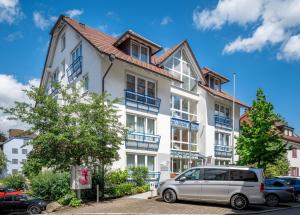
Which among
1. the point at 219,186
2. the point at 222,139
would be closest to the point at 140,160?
the point at 219,186

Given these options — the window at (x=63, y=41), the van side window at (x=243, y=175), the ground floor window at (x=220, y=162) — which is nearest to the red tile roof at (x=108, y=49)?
the window at (x=63, y=41)

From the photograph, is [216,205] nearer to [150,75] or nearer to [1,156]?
[150,75]

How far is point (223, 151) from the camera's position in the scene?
35.6 meters

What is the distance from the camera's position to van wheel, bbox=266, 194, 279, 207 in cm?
1910

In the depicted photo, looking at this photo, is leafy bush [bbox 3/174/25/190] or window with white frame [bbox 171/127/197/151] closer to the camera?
Result: leafy bush [bbox 3/174/25/190]

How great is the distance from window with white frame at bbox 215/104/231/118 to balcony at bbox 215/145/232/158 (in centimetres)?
321

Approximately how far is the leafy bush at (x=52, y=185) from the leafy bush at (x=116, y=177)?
291cm

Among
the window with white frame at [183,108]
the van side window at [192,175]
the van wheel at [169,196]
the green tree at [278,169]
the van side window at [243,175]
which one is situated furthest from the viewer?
the green tree at [278,169]

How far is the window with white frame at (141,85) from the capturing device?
25.9 m

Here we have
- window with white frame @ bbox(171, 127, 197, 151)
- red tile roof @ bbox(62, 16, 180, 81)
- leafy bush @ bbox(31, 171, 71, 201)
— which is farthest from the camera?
window with white frame @ bbox(171, 127, 197, 151)

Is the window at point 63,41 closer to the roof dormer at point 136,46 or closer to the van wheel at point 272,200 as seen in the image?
the roof dormer at point 136,46

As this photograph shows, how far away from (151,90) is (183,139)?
6517 mm

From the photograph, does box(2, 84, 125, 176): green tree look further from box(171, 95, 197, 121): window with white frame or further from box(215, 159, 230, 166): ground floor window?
box(215, 159, 230, 166): ground floor window

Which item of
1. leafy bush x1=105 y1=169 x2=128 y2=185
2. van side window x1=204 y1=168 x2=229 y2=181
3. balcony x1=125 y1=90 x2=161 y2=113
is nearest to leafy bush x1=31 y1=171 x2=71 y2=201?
leafy bush x1=105 y1=169 x2=128 y2=185
